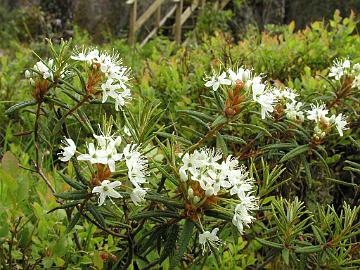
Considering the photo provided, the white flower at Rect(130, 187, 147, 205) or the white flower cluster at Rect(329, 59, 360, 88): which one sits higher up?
the white flower cluster at Rect(329, 59, 360, 88)

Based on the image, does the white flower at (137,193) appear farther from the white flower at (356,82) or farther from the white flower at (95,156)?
the white flower at (356,82)

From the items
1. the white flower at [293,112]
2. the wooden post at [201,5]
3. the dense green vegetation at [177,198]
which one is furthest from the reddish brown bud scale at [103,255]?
the wooden post at [201,5]

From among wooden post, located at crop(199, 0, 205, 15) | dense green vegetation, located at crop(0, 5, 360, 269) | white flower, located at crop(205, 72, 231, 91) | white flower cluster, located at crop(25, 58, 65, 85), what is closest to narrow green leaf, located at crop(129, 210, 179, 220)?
dense green vegetation, located at crop(0, 5, 360, 269)

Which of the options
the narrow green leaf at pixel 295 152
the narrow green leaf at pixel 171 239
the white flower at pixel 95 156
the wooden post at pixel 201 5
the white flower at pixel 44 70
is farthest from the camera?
the wooden post at pixel 201 5

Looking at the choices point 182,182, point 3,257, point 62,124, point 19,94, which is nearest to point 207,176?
point 182,182

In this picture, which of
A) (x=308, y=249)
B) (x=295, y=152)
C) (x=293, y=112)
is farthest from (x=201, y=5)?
(x=308, y=249)

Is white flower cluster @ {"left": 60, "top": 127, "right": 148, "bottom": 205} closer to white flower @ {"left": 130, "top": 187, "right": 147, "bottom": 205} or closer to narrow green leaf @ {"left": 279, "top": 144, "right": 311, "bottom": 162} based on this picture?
white flower @ {"left": 130, "top": 187, "right": 147, "bottom": 205}

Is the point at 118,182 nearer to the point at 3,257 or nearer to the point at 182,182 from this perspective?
the point at 182,182

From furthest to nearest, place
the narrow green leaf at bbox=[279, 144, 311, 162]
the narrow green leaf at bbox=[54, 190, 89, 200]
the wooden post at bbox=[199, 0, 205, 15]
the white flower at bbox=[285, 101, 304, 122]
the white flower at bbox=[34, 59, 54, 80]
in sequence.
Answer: the wooden post at bbox=[199, 0, 205, 15], the white flower at bbox=[285, 101, 304, 122], the narrow green leaf at bbox=[279, 144, 311, 162], the white flower at bbox=[34, 59, 54, 80], the narrow green leaf at bbox=[54, 190, 89, 200]
